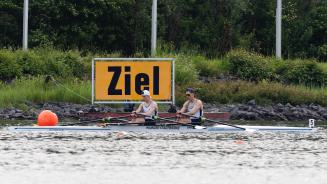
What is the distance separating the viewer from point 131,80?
44.6 metres

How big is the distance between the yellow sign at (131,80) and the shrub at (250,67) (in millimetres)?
18156

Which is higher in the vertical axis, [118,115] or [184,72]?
[184,72]

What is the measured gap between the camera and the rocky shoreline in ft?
173

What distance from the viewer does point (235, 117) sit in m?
54.2

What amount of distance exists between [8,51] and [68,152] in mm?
28539

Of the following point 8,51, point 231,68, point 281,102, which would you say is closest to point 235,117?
point 281,102

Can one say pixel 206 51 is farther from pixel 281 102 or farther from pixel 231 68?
pixel 281 102

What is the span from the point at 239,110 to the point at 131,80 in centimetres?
1225

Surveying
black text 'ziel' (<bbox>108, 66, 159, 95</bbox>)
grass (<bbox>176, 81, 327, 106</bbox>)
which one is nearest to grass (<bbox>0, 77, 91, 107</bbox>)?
grass (<bbox>176, 81, 327, 106</bbox>)

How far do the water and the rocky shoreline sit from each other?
1284 cm

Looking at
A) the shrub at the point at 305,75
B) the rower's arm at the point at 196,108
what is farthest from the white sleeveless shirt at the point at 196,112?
the shrub at the point at 305,75

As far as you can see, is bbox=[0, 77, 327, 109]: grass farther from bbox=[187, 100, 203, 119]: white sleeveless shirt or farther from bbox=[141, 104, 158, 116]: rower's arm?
bbox=[141, 104, 158, 116]: rower's arm

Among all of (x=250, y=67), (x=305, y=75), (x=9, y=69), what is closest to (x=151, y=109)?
(x=9, y=69)

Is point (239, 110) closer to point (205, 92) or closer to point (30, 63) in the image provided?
point (205, 92)
